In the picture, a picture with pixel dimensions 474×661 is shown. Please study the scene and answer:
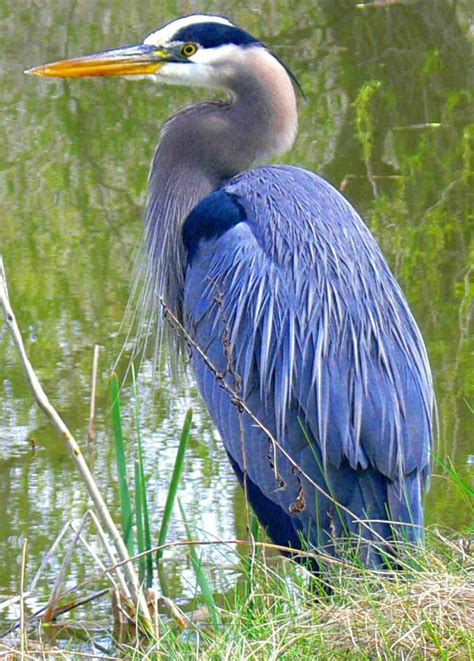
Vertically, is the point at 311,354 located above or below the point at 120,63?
below

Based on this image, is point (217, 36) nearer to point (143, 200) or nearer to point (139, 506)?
point (139, 506)

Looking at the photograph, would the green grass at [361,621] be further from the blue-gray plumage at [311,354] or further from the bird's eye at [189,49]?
the bird's eye at [189,49]

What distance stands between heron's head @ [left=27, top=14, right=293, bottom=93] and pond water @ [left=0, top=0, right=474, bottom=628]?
119 cm

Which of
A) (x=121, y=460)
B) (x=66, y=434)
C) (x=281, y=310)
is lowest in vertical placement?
(x=121, y=460)

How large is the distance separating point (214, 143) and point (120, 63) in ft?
1.25

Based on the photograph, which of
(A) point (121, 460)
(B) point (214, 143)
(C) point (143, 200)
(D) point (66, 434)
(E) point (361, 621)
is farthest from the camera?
(C) point (143, 200)

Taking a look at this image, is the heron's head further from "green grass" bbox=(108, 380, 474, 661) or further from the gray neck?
"green grass" bbox=(108, 380, 474, 661)

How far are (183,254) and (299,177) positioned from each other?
46cm

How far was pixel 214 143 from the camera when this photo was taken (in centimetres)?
367

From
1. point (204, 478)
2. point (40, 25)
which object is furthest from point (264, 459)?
point (40, 25)

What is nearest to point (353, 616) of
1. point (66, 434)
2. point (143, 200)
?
point (66, 434)

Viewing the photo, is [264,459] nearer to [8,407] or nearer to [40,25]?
[8,407]

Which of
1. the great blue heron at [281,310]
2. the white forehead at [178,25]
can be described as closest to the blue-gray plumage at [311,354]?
the great blue heron at [281,310]

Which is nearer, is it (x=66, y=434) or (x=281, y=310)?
(x=66, y=434)
